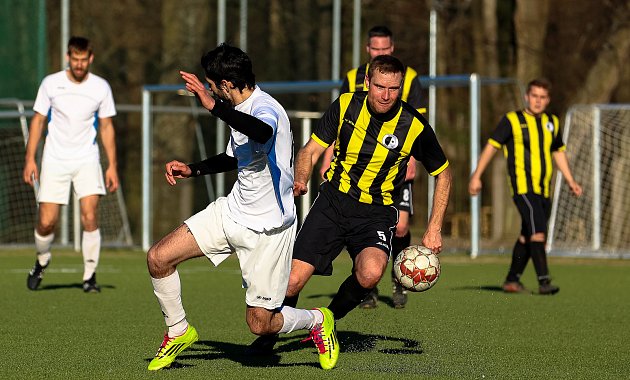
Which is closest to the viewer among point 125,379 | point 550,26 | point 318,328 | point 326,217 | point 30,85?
point 125,379

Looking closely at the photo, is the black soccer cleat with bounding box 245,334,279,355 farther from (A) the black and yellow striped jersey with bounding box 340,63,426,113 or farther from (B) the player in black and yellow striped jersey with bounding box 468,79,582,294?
(B) the player in black and yellow striped jersey with bounding box 468,79,582,294

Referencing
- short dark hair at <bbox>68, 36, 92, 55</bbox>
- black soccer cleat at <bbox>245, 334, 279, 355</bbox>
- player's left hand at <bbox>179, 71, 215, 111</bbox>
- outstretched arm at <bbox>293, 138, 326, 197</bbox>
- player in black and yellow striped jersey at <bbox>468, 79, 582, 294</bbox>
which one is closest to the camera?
player's left hand at <bbox>179, 71, 215, 111</bbox>

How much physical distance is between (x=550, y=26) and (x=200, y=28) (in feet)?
26.4

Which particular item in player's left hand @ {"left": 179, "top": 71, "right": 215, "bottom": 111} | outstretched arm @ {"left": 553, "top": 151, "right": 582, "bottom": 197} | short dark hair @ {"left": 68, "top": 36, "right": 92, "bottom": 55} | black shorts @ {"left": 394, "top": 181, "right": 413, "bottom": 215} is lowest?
black shorts @ {"left": 394, "top": 181, "right": 413, "bottom": 215}

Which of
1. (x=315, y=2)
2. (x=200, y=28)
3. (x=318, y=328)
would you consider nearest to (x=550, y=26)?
(x=315, y=2)

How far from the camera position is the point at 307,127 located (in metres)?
20.9

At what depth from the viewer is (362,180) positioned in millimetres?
8312

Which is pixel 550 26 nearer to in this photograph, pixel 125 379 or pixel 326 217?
pixel 326 217

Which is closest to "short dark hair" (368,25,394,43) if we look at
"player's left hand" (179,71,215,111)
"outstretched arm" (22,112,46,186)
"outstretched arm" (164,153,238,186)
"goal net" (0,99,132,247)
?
"outstretched arm" (22,112,46,186)

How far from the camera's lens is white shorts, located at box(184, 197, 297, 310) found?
23.7 feet

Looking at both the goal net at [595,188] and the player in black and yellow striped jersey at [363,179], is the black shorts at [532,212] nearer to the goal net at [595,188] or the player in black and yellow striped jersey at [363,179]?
the player in black and yellow striped jersey at [363,179]

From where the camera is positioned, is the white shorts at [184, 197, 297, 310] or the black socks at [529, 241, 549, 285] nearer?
the white shorts at [184, 197, 297, 310]

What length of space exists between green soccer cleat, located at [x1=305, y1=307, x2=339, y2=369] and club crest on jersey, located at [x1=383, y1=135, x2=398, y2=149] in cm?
117

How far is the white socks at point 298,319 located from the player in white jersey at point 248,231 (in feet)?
0.05
